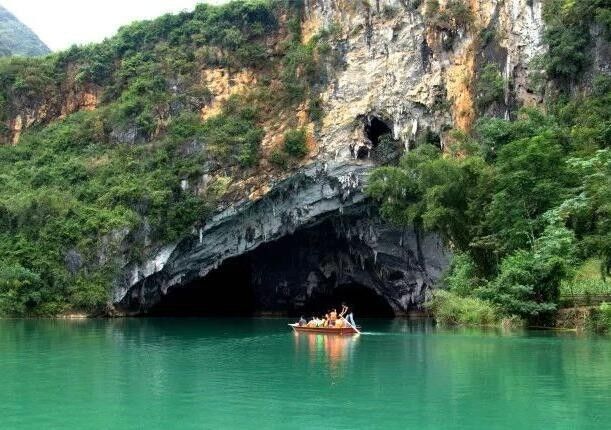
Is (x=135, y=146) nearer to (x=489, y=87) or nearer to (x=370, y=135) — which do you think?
(x=370, y=135)

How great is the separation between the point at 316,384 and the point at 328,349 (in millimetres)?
5912

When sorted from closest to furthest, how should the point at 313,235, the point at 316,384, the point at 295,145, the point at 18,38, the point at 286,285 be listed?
the point at 316,384
the point at 295,145
the point at 313,235
the point at 286,285
the point at 18,38

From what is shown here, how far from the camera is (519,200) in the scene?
21766 mm

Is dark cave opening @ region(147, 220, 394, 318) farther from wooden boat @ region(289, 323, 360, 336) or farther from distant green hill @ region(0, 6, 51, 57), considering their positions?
distant green hill @ region(0, 6, 51, 57)

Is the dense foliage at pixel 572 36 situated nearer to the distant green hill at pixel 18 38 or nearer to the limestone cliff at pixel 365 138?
the limestone cliff at pixel 365 138

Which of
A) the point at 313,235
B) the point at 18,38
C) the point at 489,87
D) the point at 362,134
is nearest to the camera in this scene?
the point at 489,87

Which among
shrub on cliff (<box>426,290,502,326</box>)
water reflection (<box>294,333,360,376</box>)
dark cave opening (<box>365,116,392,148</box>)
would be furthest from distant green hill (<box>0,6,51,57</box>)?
water reflection (<box>294,333,360,376</box>)

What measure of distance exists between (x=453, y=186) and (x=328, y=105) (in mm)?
10890

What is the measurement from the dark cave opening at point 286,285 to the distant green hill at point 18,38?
50.1 metres

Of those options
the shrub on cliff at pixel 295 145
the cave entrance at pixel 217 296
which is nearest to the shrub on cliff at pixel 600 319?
the shrub on cliff at pixel 295 145

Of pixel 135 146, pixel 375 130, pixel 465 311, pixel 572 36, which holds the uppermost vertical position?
pixel 572 36

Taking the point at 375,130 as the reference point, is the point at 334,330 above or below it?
below

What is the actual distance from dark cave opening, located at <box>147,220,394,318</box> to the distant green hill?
50149 millimetres

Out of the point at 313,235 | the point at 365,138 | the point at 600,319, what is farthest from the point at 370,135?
the point at 600,319
